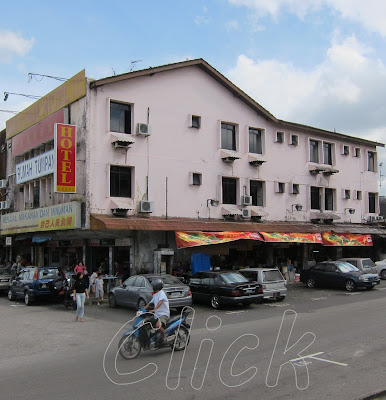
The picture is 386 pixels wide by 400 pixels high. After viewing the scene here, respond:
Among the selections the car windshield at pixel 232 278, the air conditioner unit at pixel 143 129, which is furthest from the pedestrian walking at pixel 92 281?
the air conditioner unit at pixel 143 129

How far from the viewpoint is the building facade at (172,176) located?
22344mm

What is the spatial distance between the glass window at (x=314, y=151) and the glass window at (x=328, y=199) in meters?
2.44

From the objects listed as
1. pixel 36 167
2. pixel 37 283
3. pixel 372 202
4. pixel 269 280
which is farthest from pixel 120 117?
pixel 372 202

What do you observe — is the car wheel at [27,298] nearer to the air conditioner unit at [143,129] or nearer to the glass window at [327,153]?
the air conditioner unit at [143,129]

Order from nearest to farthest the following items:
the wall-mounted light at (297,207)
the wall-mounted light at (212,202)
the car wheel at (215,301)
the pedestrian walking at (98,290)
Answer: the car wheel at (215,301) → the pedestrian walking at (98,290) → the wall-mounted light at (212,202) → the wall-mounted light at (297,207)

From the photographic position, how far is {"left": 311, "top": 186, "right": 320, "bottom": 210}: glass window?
3238 cm

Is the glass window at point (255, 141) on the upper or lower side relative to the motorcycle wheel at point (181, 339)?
upper

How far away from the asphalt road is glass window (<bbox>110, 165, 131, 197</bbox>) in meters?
8.35

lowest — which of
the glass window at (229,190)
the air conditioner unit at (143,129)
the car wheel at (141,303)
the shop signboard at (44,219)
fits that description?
the car wheel at (141,303)

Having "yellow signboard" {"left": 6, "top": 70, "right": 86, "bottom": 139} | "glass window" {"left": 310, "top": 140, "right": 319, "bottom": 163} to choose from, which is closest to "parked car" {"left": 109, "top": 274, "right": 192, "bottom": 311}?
"yellow signboard" {"left": 6, "top": 70, "right": 86, "bottom": 139}

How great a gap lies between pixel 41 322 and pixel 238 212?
14274mm

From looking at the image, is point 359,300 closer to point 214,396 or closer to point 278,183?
point 278,183

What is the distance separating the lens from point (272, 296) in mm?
19359

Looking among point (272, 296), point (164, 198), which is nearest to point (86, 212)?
point (164, 198)
